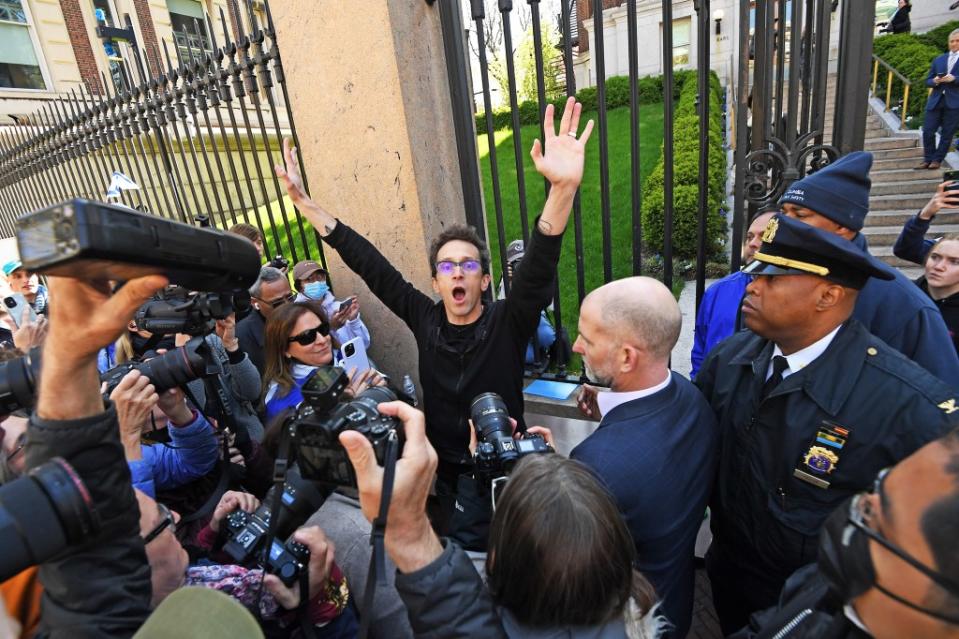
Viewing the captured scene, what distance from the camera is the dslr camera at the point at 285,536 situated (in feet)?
4.79

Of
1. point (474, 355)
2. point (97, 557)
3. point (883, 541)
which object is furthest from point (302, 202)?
point (883, 541)

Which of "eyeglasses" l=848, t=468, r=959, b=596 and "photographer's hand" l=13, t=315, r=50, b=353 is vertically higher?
"photographer's hand" l=13, t=315, r=50, b=353

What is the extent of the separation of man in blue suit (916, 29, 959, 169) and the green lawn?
481cm

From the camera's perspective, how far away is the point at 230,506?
1868mm

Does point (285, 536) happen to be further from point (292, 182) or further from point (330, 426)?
point (292, 182)

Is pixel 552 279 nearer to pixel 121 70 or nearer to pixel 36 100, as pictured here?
pixel 121 70

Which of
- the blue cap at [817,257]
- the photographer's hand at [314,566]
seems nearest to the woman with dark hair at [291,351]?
the photographer's hand at [314,566]

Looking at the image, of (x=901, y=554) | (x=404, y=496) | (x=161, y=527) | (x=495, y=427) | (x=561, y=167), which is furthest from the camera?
(x=561, y=167)

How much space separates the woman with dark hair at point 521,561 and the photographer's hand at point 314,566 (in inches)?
20.7

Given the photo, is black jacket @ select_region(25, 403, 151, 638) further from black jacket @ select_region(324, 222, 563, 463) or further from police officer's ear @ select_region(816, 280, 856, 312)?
police officer's ear @ select_region(816, 280, 856, 312)

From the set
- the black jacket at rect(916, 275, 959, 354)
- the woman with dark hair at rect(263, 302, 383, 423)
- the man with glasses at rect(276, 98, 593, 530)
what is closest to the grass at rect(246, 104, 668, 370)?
the woman with dark hair at rect(263, 302, 383, 423)

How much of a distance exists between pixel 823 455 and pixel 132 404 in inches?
94.0

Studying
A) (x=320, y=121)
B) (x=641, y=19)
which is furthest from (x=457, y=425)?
(x=641, y=19)

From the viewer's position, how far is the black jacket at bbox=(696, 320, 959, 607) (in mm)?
1535
